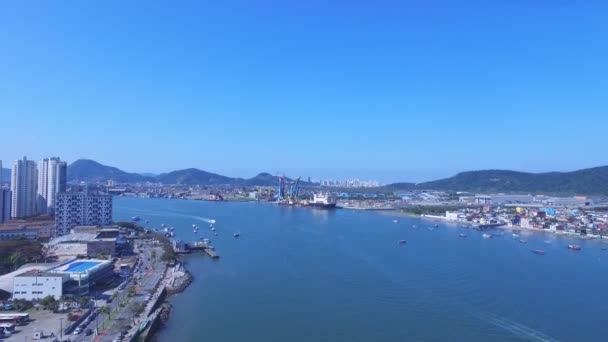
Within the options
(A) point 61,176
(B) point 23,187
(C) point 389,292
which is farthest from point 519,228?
(B) point 23,187

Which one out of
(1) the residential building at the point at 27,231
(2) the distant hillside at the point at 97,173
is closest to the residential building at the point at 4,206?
(1) the residential building at the point at 27,231

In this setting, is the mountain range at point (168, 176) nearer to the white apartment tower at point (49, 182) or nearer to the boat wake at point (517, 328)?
the white apartment tower at point (49, 182)

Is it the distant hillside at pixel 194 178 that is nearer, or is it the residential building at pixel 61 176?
the residential building at pixel 61 176

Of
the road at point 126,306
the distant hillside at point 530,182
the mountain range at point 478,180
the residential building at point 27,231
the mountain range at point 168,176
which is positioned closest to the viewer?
the road at point 126,306

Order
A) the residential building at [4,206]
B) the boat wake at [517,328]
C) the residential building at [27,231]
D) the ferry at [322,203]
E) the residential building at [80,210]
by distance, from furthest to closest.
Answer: the ferry at [322,203], the residential building at [4,206], the residential building at [80,210], the residential building at [27,231], the boat wake at [517,328]

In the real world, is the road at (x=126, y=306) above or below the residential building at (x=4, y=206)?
below

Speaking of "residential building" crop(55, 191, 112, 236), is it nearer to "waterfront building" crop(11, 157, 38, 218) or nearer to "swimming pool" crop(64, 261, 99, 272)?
"waterfront building" crop(11, 157, 38, 218)

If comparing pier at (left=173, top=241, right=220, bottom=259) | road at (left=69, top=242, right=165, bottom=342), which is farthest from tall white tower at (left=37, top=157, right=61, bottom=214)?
road at (left=69, top=242, right=165, bottom=342)
